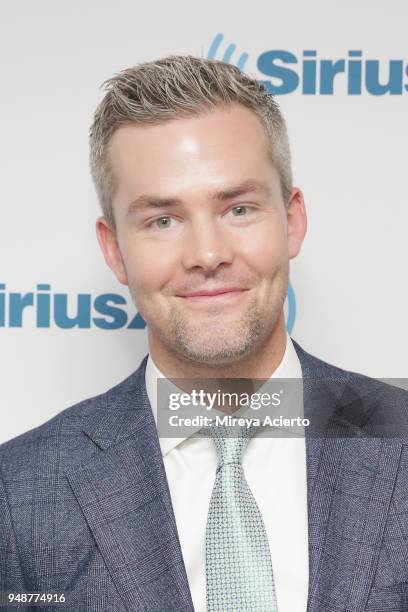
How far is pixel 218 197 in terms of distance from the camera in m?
1.30

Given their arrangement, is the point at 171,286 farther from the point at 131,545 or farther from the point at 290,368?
the point at 131,545

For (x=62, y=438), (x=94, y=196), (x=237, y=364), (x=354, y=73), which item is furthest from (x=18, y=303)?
(x=354, y=73)

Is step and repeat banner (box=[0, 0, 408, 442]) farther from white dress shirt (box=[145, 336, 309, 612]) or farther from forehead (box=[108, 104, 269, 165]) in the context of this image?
white dress shirt (box=[145, 336, 309, 612])

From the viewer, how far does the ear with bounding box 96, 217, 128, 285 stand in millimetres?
1482

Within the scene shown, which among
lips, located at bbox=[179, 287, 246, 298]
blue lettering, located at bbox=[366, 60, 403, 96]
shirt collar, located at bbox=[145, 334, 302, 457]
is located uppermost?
blue lettering, located at bbox=[366, 60, 403, 96]

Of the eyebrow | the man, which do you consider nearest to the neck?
the man

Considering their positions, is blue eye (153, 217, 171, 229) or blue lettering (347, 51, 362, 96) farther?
blue lettering (347, 51, 362, 96)

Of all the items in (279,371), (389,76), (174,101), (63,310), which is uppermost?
(389,76)

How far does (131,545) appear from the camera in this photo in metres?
1.22

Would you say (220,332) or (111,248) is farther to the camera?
(111,248)

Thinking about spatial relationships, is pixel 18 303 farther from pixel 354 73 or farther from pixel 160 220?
pixel 354 73

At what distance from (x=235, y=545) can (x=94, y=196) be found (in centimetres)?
88

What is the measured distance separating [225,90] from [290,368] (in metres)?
0.48

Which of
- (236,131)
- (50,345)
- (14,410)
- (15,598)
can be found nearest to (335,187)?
(236,131)
